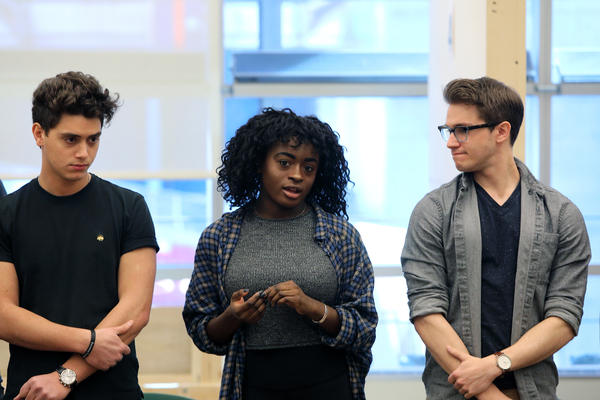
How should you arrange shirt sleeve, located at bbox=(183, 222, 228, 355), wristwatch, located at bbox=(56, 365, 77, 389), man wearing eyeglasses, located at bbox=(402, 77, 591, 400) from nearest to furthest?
wristwatch, located at bbox=(56, 365, 77, 389) → man wearing eyeglasses, located at bbox=(402, 77, 591, 400) → shirt sleeve, located at bbox=(183, 222, 228, 355)

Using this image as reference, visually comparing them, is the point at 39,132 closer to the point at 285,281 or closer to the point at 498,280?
the point at 285,281

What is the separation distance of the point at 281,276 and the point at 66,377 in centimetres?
70

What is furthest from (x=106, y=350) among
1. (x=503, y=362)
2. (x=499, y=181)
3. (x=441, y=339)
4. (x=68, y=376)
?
(x=499, y=181)

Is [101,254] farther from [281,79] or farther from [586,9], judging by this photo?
[586,9]

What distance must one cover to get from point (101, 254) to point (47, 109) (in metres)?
0.47

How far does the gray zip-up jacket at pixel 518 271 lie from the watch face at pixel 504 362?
0.07 m

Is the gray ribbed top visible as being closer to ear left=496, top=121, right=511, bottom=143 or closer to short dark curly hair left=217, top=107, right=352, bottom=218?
short dark curly hair left=217, top=107, right=352, bottom=218

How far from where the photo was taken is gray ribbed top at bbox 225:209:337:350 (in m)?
1.91

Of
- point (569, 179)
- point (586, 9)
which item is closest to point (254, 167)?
point (569, 179)

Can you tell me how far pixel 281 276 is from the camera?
191 centimetres

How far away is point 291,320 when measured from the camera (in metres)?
1.93

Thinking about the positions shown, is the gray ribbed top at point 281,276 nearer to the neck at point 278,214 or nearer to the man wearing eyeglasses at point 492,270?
the neck at point 278,214

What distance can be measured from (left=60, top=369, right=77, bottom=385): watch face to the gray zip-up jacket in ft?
3.43

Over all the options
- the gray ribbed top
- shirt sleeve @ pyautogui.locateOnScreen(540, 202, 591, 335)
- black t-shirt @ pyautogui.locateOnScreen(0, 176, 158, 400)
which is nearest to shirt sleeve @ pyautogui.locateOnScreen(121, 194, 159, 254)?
black t-shirt @ pyautogui.locateOnScreen(0, 176, 158, 400)
